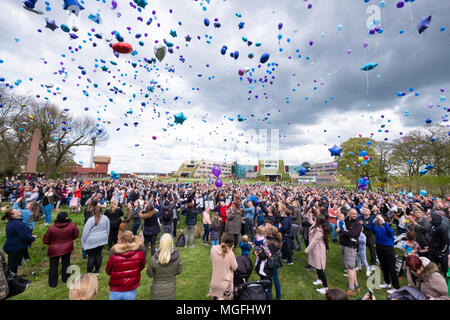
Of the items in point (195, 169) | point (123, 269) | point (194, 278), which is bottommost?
point (194, 278)

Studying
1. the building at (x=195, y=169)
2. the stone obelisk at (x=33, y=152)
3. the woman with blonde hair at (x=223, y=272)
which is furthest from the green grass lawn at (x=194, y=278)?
the building at (x=195, y=169)

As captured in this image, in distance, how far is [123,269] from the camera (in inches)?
112

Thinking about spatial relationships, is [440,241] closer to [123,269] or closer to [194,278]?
[194,278]

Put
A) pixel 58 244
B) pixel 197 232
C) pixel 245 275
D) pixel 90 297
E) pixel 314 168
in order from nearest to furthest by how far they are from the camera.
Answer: pixel 90 297 < pixel 245 275 < pixel 58 244 < pixel 197 232 < pixel 314 168

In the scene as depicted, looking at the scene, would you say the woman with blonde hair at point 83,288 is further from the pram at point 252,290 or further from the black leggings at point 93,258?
the black leggings at point 93,258

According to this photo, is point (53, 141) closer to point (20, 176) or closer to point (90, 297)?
point (20, 176)

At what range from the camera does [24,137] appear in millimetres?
25219

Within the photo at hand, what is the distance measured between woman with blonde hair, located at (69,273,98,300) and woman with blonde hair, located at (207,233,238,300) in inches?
66.6

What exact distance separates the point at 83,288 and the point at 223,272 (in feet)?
6.50

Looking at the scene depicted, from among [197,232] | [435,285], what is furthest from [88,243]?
[435,285]

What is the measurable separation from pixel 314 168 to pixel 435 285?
96.3 metres

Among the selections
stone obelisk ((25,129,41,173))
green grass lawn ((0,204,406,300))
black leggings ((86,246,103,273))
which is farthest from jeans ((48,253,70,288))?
stone obelisk ((25,129,41,173))

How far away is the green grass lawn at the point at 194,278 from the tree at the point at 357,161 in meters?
33.8

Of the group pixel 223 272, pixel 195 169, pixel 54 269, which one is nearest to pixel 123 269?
pixel 223 272
